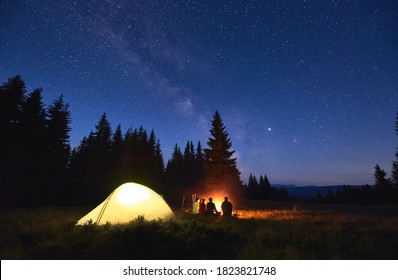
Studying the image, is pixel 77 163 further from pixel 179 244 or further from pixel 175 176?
pixel 179 244

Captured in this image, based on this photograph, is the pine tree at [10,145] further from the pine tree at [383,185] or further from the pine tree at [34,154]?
the pine tree at [383,185]

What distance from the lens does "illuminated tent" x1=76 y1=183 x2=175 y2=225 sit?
9.35 meters

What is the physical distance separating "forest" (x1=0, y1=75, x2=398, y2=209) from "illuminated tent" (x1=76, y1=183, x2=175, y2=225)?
2146 centimetres

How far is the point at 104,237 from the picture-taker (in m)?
6.98

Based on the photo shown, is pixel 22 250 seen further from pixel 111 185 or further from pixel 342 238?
pixel 111 185

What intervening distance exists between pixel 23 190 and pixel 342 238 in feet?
99.7

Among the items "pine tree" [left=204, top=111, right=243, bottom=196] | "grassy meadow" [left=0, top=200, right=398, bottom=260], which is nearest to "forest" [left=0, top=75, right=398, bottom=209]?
"pine tree" [left=204, top=111, right=243, bottom=196]

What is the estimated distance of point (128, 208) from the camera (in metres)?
9.66

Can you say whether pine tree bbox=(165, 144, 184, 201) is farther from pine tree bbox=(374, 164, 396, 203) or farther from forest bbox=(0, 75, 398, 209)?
pine tree bbox=(374, 164, 396, 203)

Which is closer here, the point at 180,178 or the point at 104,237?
the point at 104,237

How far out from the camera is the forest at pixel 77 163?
2538 cm

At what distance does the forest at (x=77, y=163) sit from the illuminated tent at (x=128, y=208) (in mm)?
21462

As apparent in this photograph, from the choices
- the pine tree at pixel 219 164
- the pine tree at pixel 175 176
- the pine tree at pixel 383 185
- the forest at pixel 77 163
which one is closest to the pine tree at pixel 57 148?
the forest at pixel 77 163
